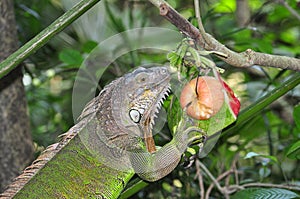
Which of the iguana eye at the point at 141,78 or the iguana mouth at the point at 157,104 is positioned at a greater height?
the iguana eye at the point at 141,78

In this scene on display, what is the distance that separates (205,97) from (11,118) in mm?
942

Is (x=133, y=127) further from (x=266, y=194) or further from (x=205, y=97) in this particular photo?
(x=266, y=194)

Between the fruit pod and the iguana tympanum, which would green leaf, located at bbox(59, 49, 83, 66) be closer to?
A: the iguana tympanum

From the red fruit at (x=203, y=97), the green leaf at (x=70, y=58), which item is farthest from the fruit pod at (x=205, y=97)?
the green leaf at (x=70, y=58)

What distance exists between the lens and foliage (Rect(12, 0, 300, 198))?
6.34 ft

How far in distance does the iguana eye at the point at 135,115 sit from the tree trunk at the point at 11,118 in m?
0.69

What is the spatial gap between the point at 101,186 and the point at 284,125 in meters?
1.26

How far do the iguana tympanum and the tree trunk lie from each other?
53 centimetres

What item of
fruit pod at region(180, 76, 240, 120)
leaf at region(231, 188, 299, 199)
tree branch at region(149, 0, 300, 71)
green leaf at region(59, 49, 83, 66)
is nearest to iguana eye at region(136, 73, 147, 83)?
fruit pod at region(180, 76, 240, 120)

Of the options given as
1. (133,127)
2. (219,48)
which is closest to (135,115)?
(133,127)

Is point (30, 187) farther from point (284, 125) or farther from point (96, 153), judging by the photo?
point (284, 125)

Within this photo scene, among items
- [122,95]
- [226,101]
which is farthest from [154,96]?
[226,101]

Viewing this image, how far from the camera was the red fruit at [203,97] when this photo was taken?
1.14 meters

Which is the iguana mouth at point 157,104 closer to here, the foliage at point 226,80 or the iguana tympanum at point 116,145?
the iguana tympanum at point 116,145
